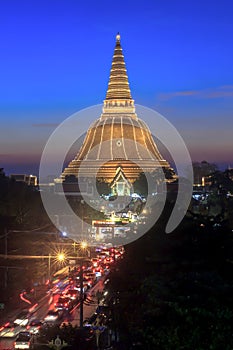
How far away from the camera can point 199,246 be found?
12195 millimetres

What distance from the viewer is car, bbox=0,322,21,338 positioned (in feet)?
53.5

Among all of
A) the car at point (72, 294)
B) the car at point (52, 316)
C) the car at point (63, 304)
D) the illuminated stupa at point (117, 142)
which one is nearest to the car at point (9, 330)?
the car at point (52, 316)

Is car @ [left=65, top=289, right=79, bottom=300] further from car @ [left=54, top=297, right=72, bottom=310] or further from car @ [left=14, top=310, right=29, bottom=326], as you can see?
car @ [left=14, top=310, right=29, bottom=326]

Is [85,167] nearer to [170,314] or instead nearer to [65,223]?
[65,223]

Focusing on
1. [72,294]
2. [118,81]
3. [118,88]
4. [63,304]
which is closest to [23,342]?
[63,304]

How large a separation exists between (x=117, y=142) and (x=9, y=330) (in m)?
46.2

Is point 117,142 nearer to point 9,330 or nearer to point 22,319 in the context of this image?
point 22,319

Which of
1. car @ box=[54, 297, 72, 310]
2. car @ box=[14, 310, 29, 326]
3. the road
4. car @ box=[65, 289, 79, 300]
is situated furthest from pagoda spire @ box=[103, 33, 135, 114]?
car @ box=[14, 310, 29, 326]

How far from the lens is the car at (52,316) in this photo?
1780cm

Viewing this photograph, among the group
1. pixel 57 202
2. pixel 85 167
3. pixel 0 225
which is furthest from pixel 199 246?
pixel 85 167

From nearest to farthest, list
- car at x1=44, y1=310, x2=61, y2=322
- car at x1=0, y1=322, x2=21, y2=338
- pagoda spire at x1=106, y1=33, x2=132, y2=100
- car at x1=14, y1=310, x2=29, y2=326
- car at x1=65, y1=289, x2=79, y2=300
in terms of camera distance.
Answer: car at x1=0, y1=322, x2=21, y2=338 → car at x1=14, y1=310, x2=29, y2=326 → car at x1=44, y1=310, x2=61, y2=322 → car at x1=65, y1=289, x2=79, y2=300 → pagoda spire at x1=106, y1=33, x2=132, y2=100

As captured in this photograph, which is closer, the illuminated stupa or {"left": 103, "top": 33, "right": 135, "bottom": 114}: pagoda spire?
the illuminated stupa

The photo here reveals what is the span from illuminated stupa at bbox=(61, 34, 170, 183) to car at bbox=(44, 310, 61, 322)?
4177 centimetres

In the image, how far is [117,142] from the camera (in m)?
62.1
